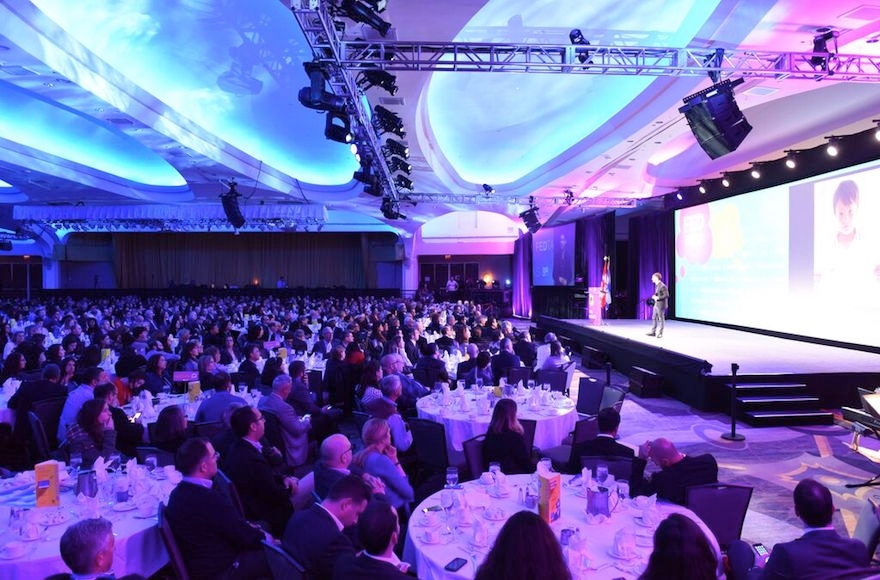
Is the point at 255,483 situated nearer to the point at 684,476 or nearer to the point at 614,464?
the point at 614,464

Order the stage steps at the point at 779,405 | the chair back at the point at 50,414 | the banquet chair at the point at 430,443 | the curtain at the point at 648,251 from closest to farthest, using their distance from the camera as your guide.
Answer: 1. the banquet chair at the point at 430,443
2. the chair back at the point at 50,414
3. the stage steps at the point at 779,405
4. the curtain at the point at 648,251

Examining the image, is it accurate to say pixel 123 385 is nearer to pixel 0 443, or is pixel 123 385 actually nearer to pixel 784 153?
pixel 0 443

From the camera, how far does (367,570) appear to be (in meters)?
2.25

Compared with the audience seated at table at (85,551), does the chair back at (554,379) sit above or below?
below

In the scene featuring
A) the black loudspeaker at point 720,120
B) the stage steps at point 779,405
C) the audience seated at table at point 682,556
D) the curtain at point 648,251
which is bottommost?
the stage steps at point 779,405

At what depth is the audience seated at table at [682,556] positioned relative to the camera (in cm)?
194

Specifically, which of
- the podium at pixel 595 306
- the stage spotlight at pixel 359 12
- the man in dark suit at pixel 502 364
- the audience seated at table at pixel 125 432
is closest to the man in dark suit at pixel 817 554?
the audience seated at table at pixel 125 432

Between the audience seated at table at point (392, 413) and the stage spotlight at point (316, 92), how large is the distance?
11.4ft

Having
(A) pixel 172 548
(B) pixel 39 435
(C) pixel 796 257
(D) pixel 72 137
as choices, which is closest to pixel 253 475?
(A) pixel 172 548

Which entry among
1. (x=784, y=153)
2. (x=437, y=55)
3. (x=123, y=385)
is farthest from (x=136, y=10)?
(x=784, y=153)

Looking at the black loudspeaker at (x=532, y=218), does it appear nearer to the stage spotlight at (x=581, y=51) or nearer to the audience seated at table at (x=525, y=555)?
the stage spotlight at (x=581, y=51)

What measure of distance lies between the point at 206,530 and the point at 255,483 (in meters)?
0.81

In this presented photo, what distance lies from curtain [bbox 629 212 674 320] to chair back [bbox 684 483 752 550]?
1445cm

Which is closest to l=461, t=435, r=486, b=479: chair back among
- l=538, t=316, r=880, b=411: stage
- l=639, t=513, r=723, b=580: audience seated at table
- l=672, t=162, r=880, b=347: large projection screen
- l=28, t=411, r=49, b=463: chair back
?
l=639, t=513, r=723, b=580: audience seated at table
